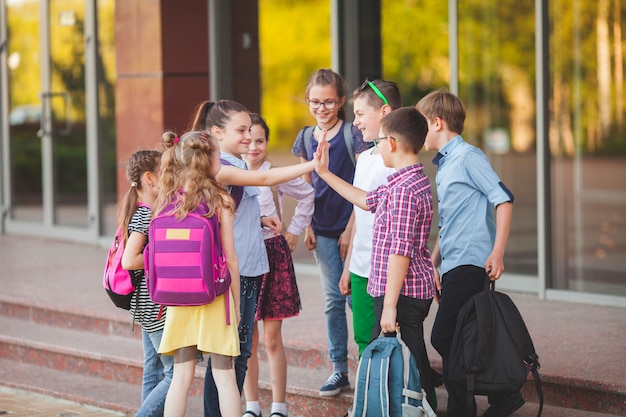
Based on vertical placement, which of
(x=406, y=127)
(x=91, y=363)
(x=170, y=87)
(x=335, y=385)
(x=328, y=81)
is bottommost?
(x=91, y=363)

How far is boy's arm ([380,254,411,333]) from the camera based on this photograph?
4266mm

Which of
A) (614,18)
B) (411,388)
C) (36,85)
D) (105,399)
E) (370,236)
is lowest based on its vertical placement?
Result: (105,399)

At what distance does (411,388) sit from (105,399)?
234 cm

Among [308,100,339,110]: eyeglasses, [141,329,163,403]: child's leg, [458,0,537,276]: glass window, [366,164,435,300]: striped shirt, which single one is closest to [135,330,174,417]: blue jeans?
[141,329,163,403]: child's leg

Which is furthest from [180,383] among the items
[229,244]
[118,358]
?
[118,358]

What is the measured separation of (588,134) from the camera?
22.8 meters

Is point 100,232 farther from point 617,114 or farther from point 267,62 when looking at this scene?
point 617,114

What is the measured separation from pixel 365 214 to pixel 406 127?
60 centimetres

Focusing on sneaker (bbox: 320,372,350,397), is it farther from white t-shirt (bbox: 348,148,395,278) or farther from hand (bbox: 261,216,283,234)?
hand (bbox: 261,216,283,234)

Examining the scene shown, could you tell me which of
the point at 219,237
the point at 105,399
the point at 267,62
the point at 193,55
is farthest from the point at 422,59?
the point at 219,237

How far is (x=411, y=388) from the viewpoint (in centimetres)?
427

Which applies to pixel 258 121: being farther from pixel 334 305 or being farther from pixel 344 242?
pixel 334 305

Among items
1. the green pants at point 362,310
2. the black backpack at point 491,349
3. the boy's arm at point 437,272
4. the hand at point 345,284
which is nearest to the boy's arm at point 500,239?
the black backpack at point 491,349

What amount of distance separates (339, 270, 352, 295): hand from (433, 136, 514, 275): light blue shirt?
500 mm
